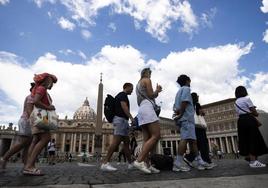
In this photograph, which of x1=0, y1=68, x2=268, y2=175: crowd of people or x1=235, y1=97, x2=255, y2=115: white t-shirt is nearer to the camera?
x1=0, y1=68, x2=268, y2=175: crowd of people

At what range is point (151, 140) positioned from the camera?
13.8 ft

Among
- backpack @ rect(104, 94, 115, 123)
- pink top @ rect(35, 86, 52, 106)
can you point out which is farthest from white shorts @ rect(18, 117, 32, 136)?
backpack @ rect(104, 94, 115, 123)

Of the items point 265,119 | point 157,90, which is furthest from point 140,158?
point 265,119

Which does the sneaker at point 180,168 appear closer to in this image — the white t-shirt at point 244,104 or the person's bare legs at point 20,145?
the white t-shirt at point 244,104

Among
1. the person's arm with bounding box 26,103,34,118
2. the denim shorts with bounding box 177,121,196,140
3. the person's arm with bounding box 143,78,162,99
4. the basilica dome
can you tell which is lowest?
the denim shorts with bounding box 177,121,196,140

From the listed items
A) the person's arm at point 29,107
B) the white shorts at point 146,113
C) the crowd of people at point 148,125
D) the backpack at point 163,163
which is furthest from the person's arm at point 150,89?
the person's arm at point 29,107

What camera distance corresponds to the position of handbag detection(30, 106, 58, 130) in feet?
13.3

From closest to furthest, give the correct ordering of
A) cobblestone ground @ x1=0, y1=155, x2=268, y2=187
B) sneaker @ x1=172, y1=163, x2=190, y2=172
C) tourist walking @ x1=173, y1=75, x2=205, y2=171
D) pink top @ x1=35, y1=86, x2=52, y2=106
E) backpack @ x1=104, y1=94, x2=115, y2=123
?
cobblestone ground @ x1=0, y1=155, x2=268, y2=187, pink top @ x1=35, y1=86, x2=52, y2=106, sneaker @ x1=172, y1=163, x2=190, y2=172, tourist walking @ x1=173, y1=75, x2=205, y2=171, backpack @ x1=104, y1=94, x2=115, y2=123

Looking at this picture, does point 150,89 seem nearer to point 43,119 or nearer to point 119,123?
point 119,123

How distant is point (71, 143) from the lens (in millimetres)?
103250

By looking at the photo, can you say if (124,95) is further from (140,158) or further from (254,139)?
(254,139)

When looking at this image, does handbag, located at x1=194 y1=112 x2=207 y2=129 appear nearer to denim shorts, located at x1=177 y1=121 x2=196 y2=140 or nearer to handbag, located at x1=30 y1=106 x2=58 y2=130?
denim shorts, located at x1=177 y1=121 x2=196 y2=140

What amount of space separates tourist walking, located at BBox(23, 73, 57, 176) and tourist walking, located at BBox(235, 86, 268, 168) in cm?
430

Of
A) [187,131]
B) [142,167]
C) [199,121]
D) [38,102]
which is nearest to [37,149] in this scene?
[38,102]
